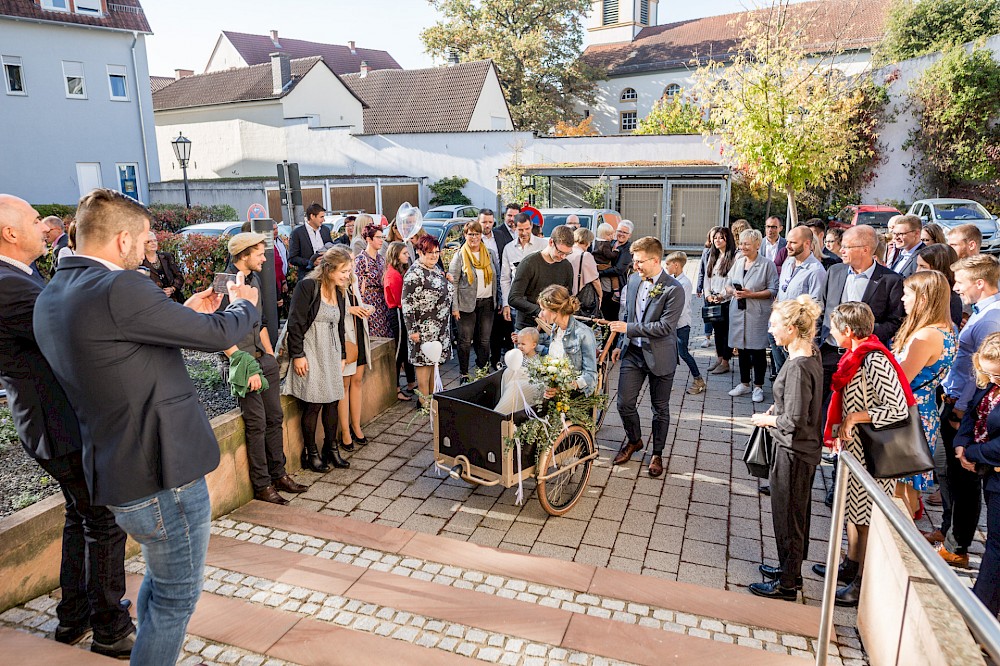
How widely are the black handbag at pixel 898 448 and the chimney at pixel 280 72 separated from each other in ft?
110

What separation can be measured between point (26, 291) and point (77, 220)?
62cm

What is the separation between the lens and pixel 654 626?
3805 mm

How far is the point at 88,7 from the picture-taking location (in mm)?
25812

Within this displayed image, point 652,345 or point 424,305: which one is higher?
point 424,305

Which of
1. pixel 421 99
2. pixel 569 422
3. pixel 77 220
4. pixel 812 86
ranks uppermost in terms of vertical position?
pixel 421 99

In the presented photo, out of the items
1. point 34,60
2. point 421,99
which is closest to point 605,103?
point 421,99

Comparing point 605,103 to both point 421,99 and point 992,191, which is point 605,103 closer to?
point 421,99

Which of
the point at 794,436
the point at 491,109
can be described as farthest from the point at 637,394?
the point at 491,109

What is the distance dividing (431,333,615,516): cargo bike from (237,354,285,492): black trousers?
124cm

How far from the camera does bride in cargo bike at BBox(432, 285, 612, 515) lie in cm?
488

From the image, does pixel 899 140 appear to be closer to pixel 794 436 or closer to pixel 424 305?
pixel 424 305

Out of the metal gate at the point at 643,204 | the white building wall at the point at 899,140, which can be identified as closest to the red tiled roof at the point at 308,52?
the metal gate at the point at 643,204

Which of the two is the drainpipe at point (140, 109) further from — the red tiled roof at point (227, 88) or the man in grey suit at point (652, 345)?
the man in grey suit at point (652, 345)

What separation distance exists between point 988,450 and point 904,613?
1.84 metres
